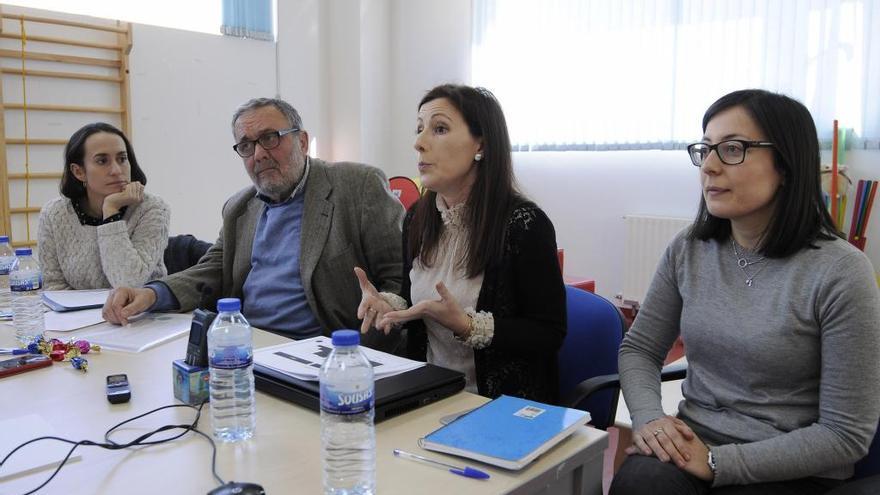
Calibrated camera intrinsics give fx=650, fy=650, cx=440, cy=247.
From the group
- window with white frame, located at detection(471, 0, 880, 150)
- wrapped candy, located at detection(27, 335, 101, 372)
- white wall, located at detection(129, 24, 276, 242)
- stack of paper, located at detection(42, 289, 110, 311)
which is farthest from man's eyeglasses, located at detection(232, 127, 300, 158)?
white wall, located at detection(129, 24, 276, 242)

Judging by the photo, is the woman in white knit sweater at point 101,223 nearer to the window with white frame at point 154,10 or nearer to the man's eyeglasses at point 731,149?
the man's eyeglasses at point 731,149

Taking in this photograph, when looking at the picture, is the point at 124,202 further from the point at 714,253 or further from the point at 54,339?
the point at 714,253

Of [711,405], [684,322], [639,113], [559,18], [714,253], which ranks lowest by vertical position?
[711,405]

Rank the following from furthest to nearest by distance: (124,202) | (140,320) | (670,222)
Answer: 1. (670,222)
2. (124,202)
3. (140,320)

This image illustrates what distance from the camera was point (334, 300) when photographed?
2074 mm

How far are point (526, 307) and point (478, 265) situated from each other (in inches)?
6.3

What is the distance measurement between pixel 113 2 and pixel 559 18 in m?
3.05

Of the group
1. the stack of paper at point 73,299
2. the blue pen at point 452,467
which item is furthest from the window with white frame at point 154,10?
the blue pen at point 452,467

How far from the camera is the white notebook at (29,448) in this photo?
0.95 m

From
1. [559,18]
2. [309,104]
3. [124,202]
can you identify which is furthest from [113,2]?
[559,18]

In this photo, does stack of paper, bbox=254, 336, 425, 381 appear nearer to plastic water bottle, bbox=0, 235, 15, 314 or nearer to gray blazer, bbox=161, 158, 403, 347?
gray blazer, bbox=161, 158, 403, 347

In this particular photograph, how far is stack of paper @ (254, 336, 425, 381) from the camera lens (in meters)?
1.26

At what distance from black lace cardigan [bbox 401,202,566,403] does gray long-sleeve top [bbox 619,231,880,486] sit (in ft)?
0.68

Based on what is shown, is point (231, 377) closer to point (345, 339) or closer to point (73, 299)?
point (345, 339)
